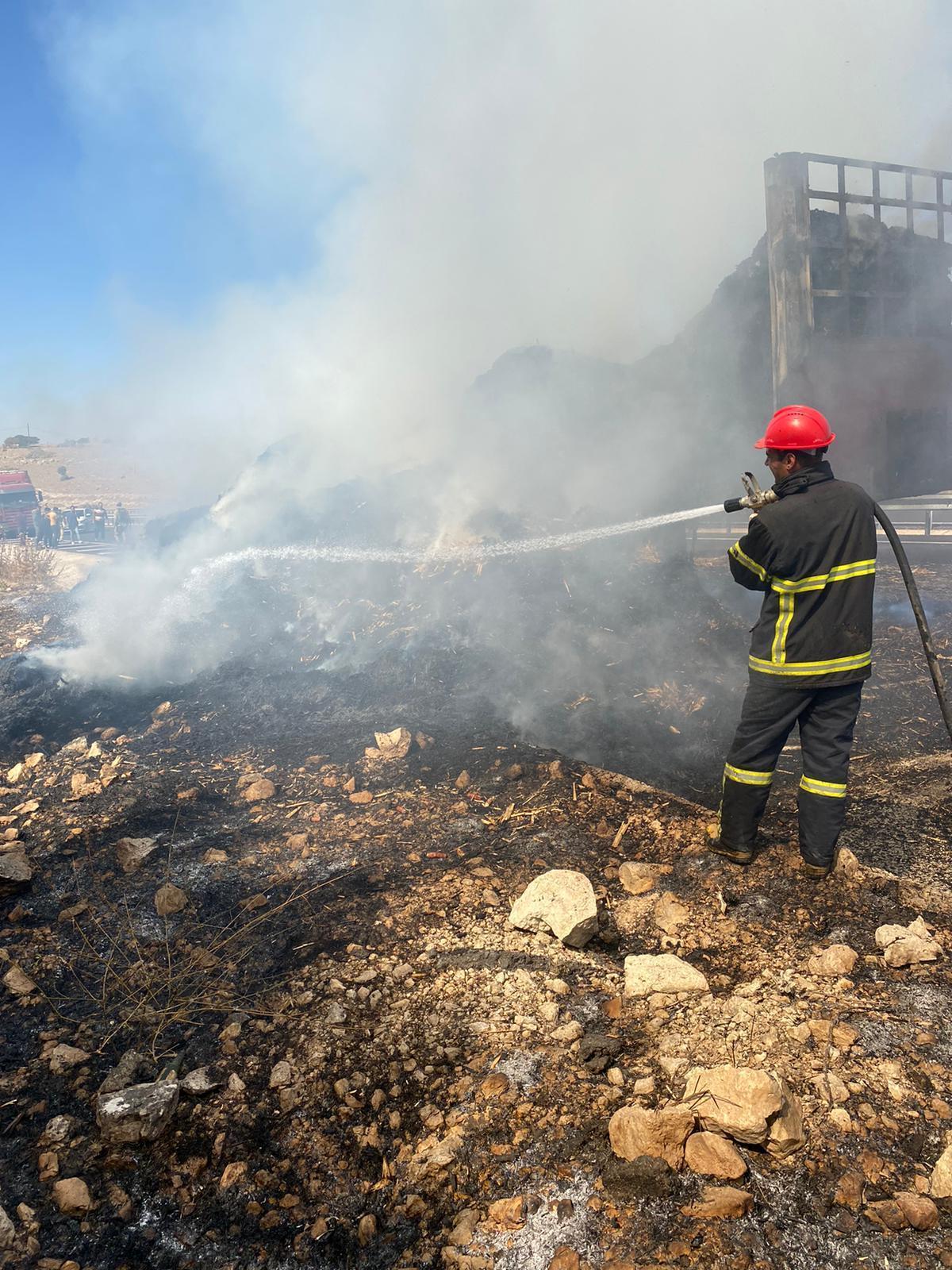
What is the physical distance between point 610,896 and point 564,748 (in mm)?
Result: 1700

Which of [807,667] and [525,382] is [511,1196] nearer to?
[807,667]

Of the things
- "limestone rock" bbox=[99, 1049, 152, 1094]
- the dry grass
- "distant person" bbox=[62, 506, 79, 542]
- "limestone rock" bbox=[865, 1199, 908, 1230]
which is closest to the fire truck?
"distant person" bbox=[62, 506, 79, 542]

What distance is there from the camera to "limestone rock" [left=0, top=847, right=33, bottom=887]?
2.89m

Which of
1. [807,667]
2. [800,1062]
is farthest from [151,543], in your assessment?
[800,1062]

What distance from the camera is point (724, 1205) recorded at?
4.98ft

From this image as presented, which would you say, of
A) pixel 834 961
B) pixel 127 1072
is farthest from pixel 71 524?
pixel 834 961

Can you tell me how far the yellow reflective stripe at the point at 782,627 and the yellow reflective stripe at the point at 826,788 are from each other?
→ 0.51m

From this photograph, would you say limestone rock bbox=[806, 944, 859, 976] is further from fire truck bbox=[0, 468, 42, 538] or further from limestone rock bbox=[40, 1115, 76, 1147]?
fire truck bbox=[0, 468, 42, 538]

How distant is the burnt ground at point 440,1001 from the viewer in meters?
1.58

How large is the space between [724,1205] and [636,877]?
1.37 metres

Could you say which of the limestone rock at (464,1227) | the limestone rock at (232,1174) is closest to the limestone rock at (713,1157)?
the limestone rock at (464,1227)

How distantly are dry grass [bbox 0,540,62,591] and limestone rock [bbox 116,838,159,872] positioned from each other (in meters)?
8.85

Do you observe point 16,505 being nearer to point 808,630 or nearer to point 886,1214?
point 808,630

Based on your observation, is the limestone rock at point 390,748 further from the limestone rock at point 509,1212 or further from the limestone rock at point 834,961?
the limestone rock at point 509,1212
